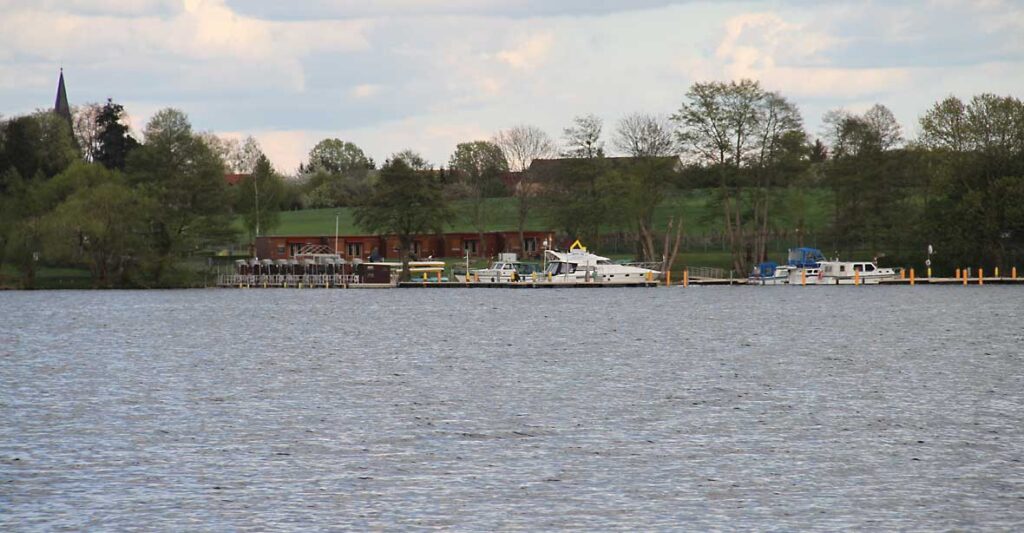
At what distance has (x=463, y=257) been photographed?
154375 mm

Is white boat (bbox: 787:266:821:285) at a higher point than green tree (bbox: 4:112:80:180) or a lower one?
lower

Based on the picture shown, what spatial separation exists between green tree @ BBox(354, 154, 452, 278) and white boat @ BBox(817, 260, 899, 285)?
118ft

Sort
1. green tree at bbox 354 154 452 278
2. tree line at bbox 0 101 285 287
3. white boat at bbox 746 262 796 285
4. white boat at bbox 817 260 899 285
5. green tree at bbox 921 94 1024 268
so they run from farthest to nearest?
1. green tree at bbox 354 154 452 278
2. white boat at bbox 746 262 796 285
3. white boat at bbox 817 260 899 285
4. tree line at bbox 0 101 285 287
5. green tree at bbox 921 94 1024 268

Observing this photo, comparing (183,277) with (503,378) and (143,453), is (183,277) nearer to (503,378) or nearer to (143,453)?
(503,378)

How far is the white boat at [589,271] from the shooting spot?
4793 inches

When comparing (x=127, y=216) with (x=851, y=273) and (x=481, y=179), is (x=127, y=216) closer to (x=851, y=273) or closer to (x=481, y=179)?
(x=481, y=179)

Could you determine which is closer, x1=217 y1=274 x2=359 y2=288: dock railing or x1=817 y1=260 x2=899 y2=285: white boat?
x1=817 y1=260 x2=899 y2=285: white boat

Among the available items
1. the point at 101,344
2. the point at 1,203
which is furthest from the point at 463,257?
the point at 101,344

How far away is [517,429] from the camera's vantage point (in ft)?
102

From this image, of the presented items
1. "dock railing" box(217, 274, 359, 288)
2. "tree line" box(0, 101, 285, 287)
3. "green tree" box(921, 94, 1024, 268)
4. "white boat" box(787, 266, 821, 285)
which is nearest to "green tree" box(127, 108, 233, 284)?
"tree line" box(0, 101, 285, 287)

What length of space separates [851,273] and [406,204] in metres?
41.3

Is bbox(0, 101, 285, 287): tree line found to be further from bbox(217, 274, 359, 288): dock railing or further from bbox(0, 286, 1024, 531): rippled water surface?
bbox(0, 286, 1024, 531): rippled water surface

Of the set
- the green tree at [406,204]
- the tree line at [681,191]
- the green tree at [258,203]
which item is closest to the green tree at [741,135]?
the tree line at [681,191]

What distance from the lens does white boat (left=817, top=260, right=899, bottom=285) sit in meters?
118
